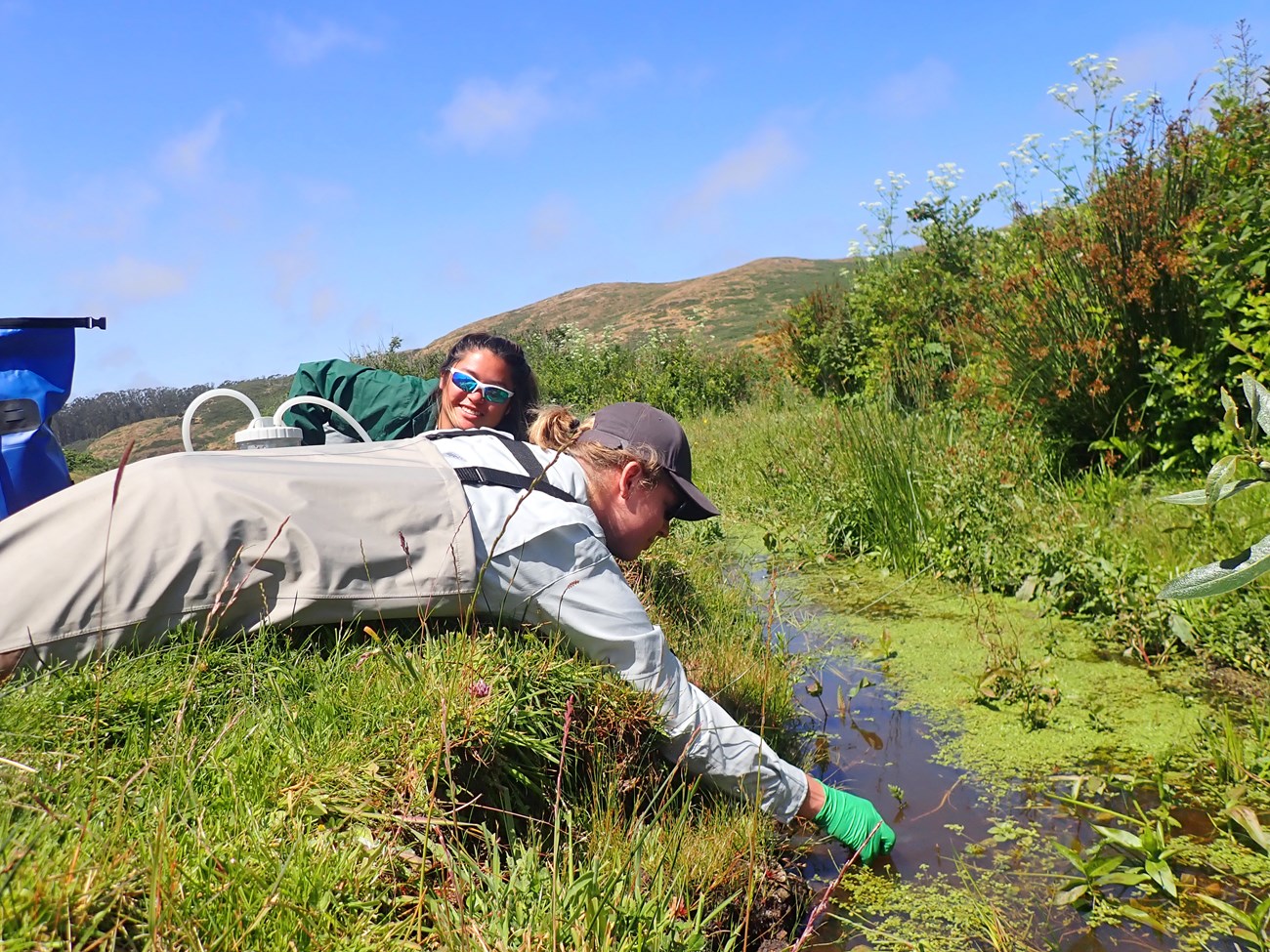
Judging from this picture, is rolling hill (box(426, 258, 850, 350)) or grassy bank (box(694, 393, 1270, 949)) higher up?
rolling hill (box(426, 258, 850, 350))

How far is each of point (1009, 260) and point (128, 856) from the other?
7040 millimetres

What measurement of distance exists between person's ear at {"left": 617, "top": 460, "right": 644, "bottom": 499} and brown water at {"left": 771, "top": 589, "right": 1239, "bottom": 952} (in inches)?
45.3

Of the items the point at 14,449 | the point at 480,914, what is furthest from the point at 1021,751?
the point at 14,449

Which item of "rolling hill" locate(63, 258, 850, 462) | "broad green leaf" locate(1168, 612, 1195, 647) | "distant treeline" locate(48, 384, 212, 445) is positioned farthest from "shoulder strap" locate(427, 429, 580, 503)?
"rolling hill" locate(63, 258, 850, 462)

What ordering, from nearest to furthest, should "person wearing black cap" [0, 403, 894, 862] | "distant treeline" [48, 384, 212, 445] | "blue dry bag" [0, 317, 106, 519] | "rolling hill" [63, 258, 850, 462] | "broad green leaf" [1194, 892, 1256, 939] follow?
"broad green leaf" [1194, 892, 1256, 939]
"person wearing black cap" [0, 403, 894, 862]
"blue dry bag" [0, 317, 106, 519]
"distant treeline" [48, 384, 212, 445]
"rolling hill" [63, 258, 850, 462]

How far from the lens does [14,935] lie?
1.26 m

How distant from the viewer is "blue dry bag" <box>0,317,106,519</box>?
296 cm

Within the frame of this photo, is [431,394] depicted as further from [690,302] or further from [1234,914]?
[690,302]

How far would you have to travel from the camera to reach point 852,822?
8.31 ft

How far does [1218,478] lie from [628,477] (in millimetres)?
1528

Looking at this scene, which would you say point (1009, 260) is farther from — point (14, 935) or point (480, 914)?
point (14, 935)

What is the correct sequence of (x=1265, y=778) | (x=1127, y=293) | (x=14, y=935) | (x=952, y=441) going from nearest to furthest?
(x=14, y=935), (x=1265, y=778), (x=1127, y=293), (x=952, y=441)

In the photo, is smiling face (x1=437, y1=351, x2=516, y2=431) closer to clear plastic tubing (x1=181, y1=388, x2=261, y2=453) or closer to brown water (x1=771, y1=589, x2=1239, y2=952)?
clear plastic tubing (x1=181, y1=388, x2=261, y2=453)

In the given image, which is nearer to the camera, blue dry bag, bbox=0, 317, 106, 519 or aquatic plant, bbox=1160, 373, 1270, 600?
aquatic plant, bbox=1160, 373, 1270, 600
